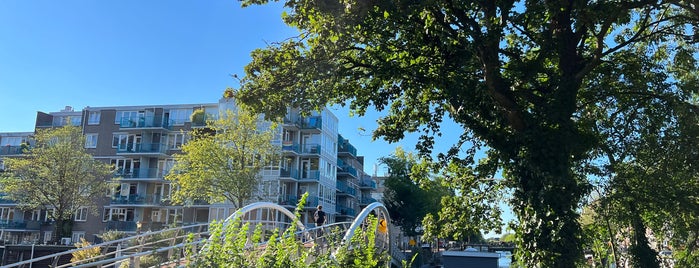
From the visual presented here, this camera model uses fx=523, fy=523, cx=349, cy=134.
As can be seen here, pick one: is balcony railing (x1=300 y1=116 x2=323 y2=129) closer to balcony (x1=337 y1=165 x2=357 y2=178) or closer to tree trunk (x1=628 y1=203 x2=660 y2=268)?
balcony (x1=337 y1=165 x2=357 y2=178)

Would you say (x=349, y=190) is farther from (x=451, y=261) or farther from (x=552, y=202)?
(x=552, y=202)

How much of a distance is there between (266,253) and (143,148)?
163ft

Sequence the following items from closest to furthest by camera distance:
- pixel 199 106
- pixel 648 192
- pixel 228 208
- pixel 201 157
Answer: pixel 648 192 < pixel 201 157 < pixel 228 208 < pixel 199 106

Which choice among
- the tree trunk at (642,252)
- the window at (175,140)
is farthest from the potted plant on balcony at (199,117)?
the tree trunk at (642,252)

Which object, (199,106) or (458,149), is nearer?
(458,149)

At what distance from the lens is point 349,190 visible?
216ft

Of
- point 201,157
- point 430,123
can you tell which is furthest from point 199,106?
point 430,123

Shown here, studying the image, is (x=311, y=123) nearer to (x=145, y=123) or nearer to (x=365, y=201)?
(x=145, y=123)

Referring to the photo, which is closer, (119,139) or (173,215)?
(173,215)

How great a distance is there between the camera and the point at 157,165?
52.7 metres

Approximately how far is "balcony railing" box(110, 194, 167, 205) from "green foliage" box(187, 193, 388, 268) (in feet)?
152

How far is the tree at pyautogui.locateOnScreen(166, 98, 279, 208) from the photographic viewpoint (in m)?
32.1

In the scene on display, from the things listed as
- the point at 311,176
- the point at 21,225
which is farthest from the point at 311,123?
the point at 21,225

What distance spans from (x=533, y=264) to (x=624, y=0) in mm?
5521
